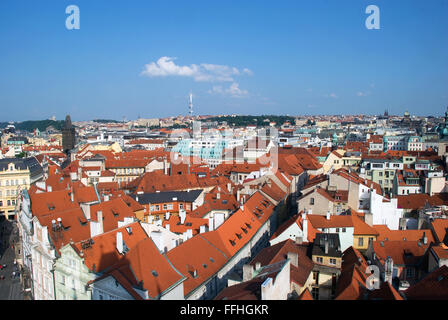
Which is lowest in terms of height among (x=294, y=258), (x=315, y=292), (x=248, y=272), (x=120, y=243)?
(x=315, y=292)

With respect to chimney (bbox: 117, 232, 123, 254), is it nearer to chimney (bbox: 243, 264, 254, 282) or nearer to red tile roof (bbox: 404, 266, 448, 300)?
chimney (bbox: 243, 264, 254, 282)

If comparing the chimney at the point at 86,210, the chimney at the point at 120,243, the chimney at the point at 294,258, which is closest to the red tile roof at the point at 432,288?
the chimney at the point at 294,258

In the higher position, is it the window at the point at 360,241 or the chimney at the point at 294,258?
the chimney at the point at 294,258

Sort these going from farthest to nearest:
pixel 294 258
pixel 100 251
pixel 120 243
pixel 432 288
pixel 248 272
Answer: pixel 120 243, pixel 100 251, pixel 294 258, pixel 248 272, pixel 432 288

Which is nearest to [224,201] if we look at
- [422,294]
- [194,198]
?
[194,198]

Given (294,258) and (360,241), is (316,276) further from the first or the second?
(360,241)

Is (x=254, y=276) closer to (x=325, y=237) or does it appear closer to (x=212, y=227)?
(x=325, y=237)

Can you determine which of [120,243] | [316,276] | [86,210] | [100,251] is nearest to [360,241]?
[316,276]

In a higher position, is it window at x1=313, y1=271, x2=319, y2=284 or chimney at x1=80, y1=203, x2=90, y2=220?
chimney at x1=80, y1=203, x2=90, y2=220

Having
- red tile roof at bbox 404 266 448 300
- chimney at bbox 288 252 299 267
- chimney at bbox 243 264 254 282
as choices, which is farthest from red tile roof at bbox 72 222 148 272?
red tile roof at bbox 404 266 448 300

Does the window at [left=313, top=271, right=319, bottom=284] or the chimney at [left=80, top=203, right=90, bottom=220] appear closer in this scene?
the window at [left=313, top=271, right=319, bottom=284]

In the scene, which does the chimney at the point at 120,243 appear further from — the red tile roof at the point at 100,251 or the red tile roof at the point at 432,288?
the red tile roof at the point at 432,288
